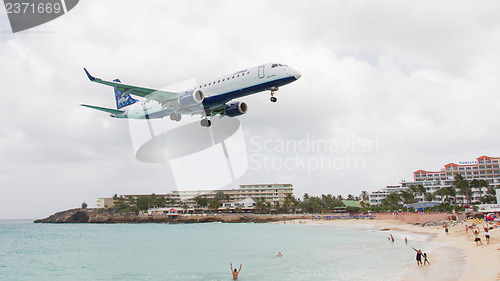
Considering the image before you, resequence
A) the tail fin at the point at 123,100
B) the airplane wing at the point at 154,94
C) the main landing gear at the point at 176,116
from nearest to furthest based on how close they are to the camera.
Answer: the airplane wing at the point at 154,94, the main landing gear at the point at 176,116, the tail fin at the point at 123,100

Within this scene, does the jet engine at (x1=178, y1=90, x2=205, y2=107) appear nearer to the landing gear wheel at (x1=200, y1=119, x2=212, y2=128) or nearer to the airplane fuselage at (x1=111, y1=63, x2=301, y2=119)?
the airplane fuselage at (x1=111, y1=63, x2=301, y2=119)

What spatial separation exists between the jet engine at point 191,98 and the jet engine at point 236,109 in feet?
12.6

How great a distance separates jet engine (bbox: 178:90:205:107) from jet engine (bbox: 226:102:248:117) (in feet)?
12.6

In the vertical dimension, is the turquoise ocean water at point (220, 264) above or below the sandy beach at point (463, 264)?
below

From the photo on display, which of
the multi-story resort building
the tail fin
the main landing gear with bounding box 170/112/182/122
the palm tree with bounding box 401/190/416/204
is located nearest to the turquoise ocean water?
the main landing gear with bounding box 170/112/182/122

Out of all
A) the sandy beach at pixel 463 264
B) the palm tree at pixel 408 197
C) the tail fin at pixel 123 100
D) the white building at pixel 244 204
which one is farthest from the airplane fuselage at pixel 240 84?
the white building at pixel 244 204

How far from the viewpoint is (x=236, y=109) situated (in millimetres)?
35000

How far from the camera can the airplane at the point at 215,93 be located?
2984 centimetres

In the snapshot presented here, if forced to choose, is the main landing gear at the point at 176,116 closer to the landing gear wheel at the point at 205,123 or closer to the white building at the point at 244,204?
the landing gear wheel at the point at 205,123

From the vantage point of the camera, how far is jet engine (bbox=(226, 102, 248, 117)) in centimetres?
3500

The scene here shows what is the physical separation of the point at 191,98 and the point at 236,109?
16.0 feet

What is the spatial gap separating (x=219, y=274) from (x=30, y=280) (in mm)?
24303

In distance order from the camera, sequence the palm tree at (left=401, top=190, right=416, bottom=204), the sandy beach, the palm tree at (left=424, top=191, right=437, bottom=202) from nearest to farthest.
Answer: the sandy beach
the palm tree at (left=424, top=191, right=437, bottom=202)
the palm tree at (left=401, top=190, right=416, bottom=204)

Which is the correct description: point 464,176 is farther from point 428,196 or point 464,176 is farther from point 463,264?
point 463,264
